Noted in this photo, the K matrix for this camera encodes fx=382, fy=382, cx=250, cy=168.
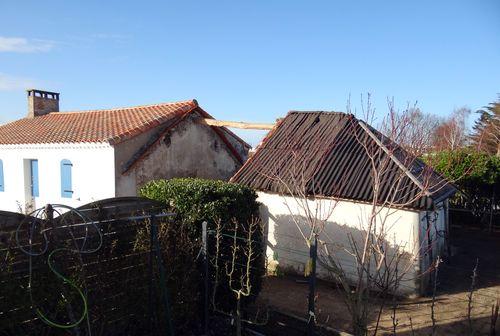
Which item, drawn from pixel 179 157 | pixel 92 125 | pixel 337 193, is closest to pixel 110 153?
pixel 179 157

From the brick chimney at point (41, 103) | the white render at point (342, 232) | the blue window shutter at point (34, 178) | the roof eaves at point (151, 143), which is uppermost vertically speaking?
the brick chimney at point (41, 103)

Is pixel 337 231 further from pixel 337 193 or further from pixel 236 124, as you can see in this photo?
pixel 236 124

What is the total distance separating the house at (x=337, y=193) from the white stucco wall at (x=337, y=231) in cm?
2

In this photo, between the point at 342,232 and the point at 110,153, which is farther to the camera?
the point at 110,153

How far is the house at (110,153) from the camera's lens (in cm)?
1252

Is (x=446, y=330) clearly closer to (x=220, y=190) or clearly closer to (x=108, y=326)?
(x=220, y=190)

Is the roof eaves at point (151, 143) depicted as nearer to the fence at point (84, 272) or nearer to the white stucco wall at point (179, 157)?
the white stucco wall at point (179, 157)

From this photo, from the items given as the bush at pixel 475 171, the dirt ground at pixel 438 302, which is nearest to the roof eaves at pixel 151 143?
the dirt ground at pixel 438 302

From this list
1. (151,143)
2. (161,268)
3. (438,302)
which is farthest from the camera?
(151,143)

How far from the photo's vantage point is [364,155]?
1045 centimetres

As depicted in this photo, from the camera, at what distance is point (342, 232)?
975 cm

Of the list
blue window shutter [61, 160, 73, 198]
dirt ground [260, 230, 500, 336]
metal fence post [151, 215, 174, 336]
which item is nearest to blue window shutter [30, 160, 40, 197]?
blue window shutter [61, 160, 73, 198]

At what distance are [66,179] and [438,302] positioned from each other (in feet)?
39.5

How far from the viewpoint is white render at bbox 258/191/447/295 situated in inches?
349
